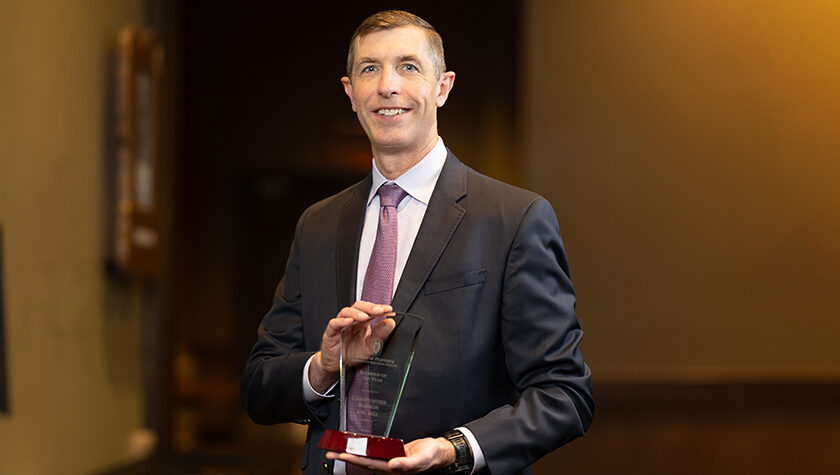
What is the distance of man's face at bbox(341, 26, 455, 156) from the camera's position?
5.46ft

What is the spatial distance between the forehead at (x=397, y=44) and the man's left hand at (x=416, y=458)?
0.68m

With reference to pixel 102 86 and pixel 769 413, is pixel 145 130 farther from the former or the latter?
pixel 769 413

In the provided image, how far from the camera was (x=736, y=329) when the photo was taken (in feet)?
10.9

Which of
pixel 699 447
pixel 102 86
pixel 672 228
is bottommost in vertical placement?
pixel 699 447

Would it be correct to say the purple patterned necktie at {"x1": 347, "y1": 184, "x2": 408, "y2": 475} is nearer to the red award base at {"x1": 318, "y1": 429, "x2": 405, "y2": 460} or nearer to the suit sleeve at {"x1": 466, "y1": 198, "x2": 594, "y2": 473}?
the red award base at {"x1": 318, "y1": 429, "x2": 405, "y2": 460}

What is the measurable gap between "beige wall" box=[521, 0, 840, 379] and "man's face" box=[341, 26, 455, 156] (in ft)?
5.99

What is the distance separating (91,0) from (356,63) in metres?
2.65

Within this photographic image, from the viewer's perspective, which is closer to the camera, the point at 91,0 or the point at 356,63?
the point at 356,63

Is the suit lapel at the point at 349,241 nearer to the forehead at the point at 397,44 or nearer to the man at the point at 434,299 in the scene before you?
the man at the point at 434,299

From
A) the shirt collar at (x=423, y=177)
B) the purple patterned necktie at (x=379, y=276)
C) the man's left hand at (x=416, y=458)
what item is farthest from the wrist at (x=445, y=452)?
the shirt collar at (x=423, y=177)

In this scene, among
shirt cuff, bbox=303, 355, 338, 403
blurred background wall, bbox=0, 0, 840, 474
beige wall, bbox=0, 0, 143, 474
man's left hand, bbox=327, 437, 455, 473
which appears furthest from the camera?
blurred background wall, bbox=0, 0, 840, 474

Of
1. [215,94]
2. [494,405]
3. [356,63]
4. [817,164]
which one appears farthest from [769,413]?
[215,94]

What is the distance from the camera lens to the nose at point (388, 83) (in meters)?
1.65

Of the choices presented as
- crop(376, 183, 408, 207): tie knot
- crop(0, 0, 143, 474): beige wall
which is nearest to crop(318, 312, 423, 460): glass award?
crop(376, 183, 408, 207): tie knot
